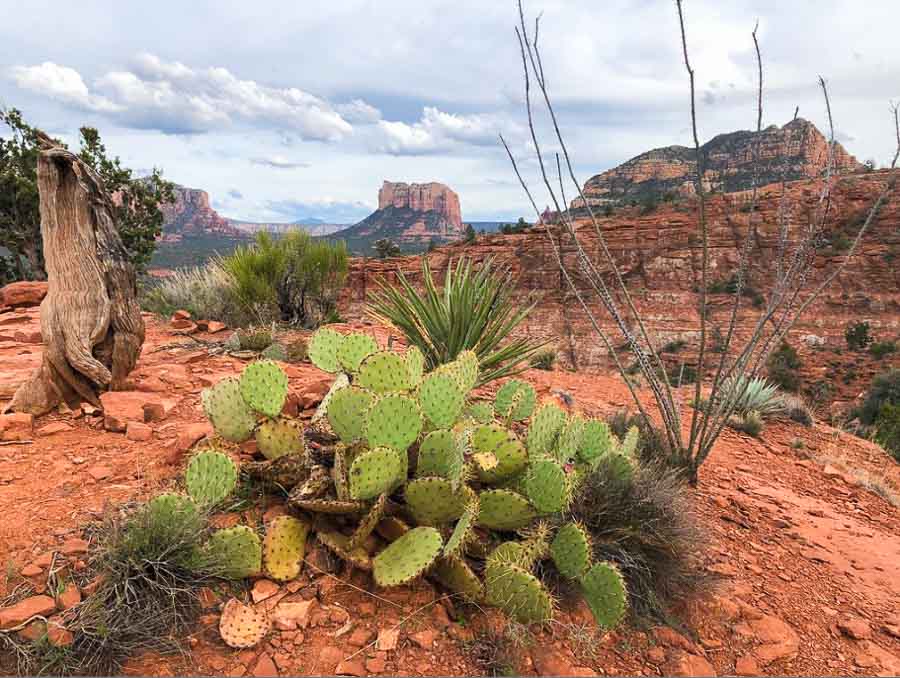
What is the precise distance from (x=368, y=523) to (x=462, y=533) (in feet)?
1.27

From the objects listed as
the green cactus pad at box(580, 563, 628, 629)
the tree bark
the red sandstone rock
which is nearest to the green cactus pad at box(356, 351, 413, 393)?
the green cactus pad at box(580, 563, 628, 629)

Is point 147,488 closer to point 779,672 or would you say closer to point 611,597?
point 611,597

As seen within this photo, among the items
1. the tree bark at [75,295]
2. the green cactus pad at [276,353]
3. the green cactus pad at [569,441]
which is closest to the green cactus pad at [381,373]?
the green cactus pad at [569,441]

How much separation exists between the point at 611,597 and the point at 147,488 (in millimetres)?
2156

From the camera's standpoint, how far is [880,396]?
647 inches

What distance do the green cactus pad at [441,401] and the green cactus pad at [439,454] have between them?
6.4 inches

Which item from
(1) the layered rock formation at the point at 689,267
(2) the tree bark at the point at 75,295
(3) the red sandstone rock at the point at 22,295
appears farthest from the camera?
(1) the layered rock formation at the point at 689,267

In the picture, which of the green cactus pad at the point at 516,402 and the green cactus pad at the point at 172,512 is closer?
the green cactus pad at the point at 172,512

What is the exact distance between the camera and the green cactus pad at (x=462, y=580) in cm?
216

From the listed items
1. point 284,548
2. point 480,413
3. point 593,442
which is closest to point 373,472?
point 284,548

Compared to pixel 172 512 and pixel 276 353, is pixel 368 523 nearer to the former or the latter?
pixel 172 512

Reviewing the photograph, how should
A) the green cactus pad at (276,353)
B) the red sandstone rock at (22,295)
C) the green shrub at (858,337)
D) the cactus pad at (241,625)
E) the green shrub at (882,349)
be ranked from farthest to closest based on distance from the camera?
the green shrub at (858,337) → the green shrub at (882,349) → the red sandstone rock at (22,295) → the green cactus pad at (276,353) → the cactus pad at (241,625)

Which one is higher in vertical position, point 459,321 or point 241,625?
point 459,321

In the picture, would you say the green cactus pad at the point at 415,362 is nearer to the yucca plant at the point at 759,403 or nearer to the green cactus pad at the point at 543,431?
the green cactus pad at the point at 543,431
